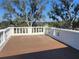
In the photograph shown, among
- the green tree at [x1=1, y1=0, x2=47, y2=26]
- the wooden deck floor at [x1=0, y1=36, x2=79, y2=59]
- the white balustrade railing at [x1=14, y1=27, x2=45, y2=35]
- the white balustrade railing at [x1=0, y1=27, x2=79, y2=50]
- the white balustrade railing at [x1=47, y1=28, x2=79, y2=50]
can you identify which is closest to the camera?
the wooden deck floor at [x1=0, y1=36, x2=79, y2=59]

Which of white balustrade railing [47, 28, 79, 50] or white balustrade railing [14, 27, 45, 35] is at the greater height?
white balustrade railing [47, 28, 79, 50]

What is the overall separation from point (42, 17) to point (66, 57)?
17.9 meters

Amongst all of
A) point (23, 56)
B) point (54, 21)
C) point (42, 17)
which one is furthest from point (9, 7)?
point (23, 56)

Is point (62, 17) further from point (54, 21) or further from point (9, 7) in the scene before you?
point (9, 7)

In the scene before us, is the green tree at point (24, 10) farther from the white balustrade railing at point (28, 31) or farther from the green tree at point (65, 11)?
the white balustrade railing at point (28, 31)

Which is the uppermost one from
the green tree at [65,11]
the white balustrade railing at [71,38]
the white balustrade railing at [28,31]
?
the green tree at [65,11]

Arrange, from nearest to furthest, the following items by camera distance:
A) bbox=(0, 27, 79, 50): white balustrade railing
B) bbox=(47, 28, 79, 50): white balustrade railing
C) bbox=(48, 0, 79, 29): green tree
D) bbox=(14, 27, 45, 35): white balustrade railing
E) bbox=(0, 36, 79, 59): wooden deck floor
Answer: bbox=(0, 36, 79, 59): wooden deck floor, bbox=(47, 28, 79, 50): white balustrade railing, bbox=(0, 27, 79, 50): white balustrade railing, bbox=(14, 27, 45, 35): white balustrade railing, bbox=(48, 0, 79, 29): green tree

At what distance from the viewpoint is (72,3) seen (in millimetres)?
26047

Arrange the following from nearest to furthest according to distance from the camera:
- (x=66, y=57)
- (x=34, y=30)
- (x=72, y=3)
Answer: (x=66, y=57) → (x=34, y=30) → (x=72, y=3)

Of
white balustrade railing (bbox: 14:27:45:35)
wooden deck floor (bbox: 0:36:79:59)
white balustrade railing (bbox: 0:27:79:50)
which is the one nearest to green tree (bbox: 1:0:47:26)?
white balustrade railing (bbox: 14:27:45:35)

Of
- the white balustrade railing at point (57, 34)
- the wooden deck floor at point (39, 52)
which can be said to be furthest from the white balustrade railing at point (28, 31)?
the wooden deck floor at point (39, 52)

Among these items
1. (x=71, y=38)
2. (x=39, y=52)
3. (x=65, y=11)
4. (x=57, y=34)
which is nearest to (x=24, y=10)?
(x=65, y=11)

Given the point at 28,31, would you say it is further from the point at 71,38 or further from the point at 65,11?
the point at 65,11

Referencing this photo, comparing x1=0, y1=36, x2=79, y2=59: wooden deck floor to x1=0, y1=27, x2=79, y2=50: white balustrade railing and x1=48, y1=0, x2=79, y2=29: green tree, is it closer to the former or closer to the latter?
x1=0, y1=27, x2=79, y2=50: white balustrade railing
